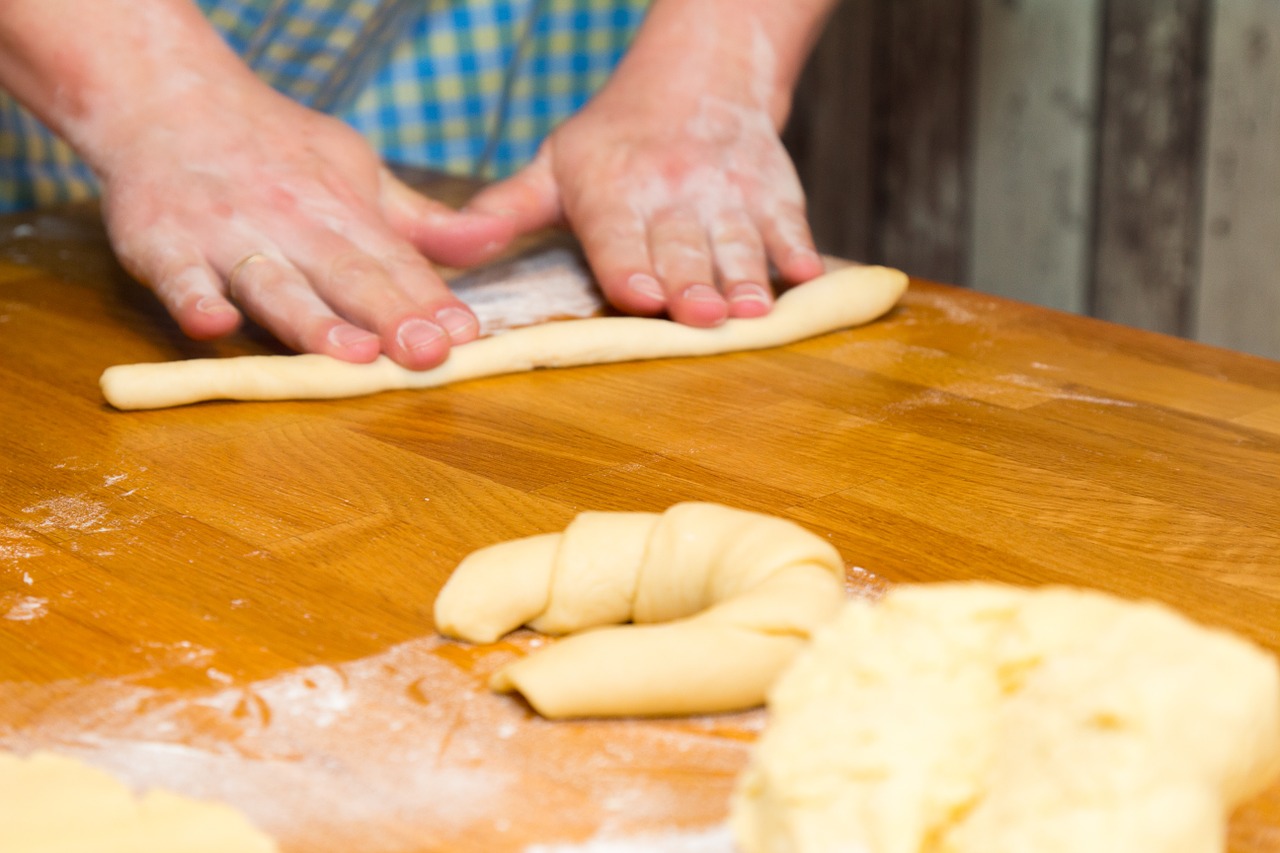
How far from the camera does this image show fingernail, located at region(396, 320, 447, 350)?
134 centimetres

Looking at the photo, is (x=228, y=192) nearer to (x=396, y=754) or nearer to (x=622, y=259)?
(x=622, y=259)

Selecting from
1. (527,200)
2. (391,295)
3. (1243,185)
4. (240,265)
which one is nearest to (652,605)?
(391,295)

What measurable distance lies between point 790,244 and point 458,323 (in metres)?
0.44

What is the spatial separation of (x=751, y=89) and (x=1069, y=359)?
60 cm

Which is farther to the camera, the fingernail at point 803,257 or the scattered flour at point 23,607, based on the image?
the fingernail at point 803,257

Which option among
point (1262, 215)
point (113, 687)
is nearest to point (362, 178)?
point (113, 687)

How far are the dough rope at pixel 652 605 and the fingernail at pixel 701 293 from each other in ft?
1.89

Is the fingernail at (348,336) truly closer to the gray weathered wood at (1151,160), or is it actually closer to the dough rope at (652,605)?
the dough rope at (652,605)

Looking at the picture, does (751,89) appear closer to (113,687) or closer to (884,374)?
(884,374)

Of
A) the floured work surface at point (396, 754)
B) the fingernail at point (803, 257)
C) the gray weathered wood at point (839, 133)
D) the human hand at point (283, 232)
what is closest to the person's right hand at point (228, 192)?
the human hand at point (283, 232)

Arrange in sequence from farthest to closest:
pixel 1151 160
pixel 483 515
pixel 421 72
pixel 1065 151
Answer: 1. pixel 1065 151
2. pixel 1151 160
3. pixel 421 72
4. pixel 483 515

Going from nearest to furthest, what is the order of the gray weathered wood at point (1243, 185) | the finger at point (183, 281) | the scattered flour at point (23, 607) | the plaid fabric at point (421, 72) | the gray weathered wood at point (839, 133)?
the scattered flour at point (23, 607), the finger at point (183, 281), the plaid fabric at point (421, 72), the gray weathered wood at point (1243, 185), the gray weathered wood at point (839, 133)

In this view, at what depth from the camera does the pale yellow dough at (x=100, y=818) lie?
681 mm

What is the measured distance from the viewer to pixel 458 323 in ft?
4.62
